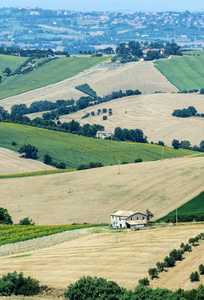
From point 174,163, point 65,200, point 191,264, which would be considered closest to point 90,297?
point 191,264

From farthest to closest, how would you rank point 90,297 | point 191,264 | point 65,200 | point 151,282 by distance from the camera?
1. point 65,200
2. point 191,264
3. point 151,282
4. point 90,297

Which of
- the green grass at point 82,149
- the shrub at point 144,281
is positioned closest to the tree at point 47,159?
the green grass at point 82,149

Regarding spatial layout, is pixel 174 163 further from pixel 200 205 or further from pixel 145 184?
pixel 200 205

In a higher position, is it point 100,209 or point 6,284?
point 100,209

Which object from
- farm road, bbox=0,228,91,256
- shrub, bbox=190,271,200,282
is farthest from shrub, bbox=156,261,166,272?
farm road, bbox=0,228,91,256

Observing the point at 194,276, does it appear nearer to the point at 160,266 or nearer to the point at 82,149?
the point at 160,266

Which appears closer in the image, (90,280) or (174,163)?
(90,280)
